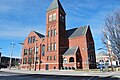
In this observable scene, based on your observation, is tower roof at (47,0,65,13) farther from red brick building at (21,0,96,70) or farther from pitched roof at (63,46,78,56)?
pitched roof at (63,46,78,56)

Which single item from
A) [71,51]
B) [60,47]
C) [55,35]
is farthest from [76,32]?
[60,47]

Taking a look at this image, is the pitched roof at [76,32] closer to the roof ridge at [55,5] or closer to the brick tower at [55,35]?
the brick tower at [55,35]

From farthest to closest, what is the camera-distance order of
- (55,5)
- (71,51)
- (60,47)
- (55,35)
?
(55,5) → (55,35) → (60,47) → (71,51)

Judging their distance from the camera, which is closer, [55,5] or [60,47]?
[60,47]

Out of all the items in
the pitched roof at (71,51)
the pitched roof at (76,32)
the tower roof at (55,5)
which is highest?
the tower roof at (55,5)

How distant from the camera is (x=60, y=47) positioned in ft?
178

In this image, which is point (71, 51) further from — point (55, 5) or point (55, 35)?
point (55, 5)

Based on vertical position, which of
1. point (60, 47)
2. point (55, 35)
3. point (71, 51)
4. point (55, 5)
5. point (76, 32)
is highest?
point (55, 5)

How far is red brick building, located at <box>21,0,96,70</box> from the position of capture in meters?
51.9

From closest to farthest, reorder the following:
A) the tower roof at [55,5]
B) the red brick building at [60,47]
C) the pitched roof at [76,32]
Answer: the red brick building at [60,47] < the pitched roof at [76,32] < the tower roof at [55,5]

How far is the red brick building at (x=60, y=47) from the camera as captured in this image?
51.9 m

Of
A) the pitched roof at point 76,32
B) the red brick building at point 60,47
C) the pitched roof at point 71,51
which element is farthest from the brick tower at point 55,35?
the pitched roof at point 76,32

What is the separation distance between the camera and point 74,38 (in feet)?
186

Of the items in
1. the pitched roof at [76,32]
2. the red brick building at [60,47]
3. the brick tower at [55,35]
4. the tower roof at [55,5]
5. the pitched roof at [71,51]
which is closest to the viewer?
the pitched roof at [71,51]
